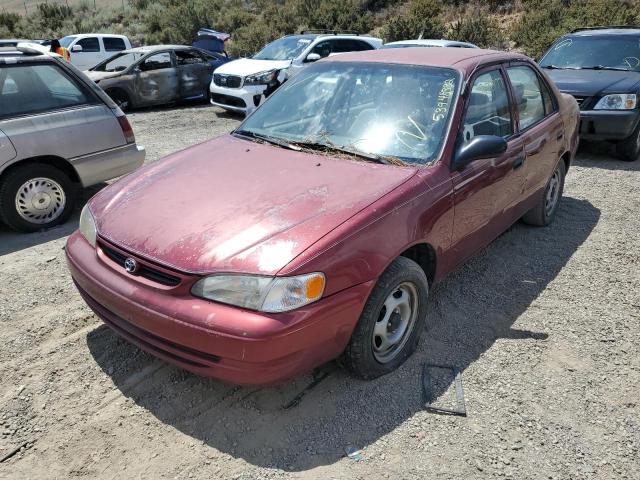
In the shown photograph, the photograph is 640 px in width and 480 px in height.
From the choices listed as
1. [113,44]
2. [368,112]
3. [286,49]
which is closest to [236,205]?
[368,112]

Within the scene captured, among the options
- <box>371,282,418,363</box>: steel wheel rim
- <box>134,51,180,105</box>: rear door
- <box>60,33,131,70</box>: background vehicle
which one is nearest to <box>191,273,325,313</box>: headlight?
<box>371,282,418,363</box>: steel wheel rim

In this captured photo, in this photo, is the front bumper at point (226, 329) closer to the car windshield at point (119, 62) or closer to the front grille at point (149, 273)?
the front grille at point (149, 273)

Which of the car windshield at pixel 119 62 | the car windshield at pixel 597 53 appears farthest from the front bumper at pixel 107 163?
the car windshield at pixel 119 62

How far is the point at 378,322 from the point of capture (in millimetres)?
2895

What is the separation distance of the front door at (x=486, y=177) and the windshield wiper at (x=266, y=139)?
108 cm

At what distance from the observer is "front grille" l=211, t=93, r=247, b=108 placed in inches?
424

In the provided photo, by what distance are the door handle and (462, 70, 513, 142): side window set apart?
0.62ft

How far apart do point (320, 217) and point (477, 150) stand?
1.18 m

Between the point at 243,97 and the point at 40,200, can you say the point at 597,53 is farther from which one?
the point at 40,200

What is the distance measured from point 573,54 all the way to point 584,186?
9.74 ft

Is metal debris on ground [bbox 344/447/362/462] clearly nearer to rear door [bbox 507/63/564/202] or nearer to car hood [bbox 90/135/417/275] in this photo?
car hood [bbox 90/135/417/275]

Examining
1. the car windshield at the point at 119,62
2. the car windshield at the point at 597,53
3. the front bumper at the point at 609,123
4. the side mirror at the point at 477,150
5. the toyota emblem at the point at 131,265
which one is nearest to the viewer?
the toyota emblem at the point at 131,265

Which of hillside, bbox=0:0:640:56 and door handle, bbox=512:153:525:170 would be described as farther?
hillside, bbox=0:0:640:56

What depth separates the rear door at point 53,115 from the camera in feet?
16.0
